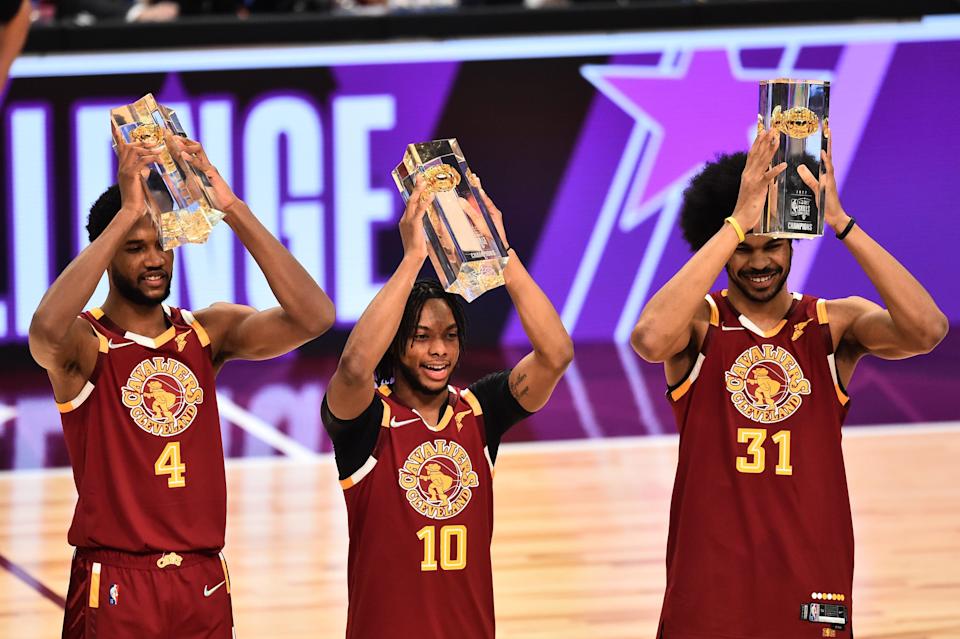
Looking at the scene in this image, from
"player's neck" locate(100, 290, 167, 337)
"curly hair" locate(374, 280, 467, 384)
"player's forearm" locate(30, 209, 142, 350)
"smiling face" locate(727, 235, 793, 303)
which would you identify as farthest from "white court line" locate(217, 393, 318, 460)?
"smiling face" locate(727, 235, 793, 303)

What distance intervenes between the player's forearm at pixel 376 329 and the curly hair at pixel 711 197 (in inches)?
38.2

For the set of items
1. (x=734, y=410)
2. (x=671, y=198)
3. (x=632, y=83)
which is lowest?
(x=734, y=410)

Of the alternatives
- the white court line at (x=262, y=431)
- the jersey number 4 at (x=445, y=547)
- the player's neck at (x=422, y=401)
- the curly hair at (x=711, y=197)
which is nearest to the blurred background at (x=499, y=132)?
the white court line at (x=262, y=431)

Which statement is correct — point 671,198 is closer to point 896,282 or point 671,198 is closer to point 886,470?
point 886,470

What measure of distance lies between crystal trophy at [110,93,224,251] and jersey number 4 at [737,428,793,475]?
143 centimetres

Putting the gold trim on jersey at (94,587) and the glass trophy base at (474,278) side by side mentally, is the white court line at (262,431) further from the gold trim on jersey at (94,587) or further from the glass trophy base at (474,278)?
the glass trophy base at (474,278)

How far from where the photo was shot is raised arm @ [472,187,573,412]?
12.8 ft

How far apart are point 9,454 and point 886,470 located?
4.63 meters

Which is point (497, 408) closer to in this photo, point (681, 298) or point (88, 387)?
point (681, 298)

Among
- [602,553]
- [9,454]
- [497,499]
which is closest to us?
[602,553]

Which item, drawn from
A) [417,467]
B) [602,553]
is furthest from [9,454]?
[417,467]

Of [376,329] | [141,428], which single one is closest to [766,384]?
[376,329]

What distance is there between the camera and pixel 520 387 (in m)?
3.95

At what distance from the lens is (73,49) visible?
1014cm
